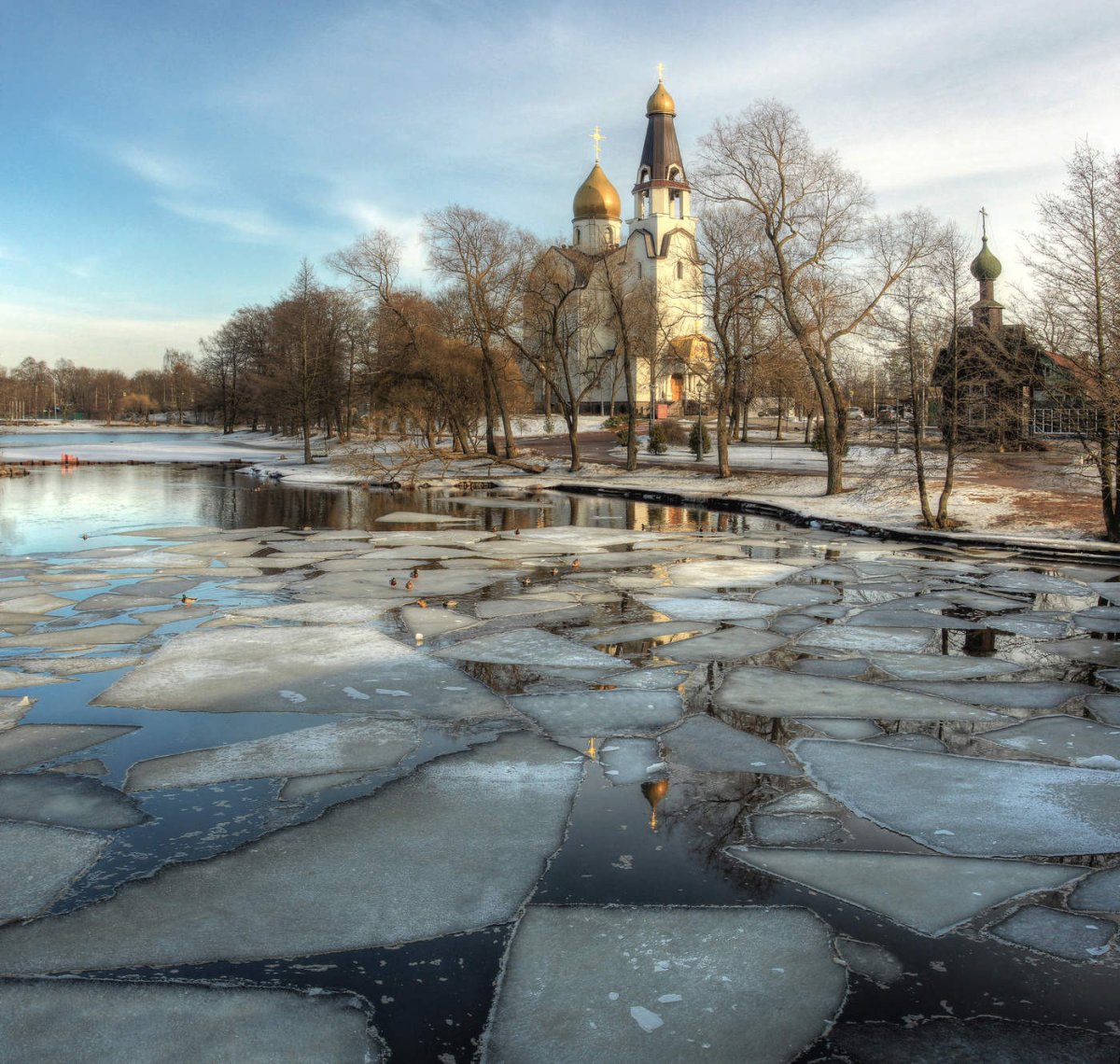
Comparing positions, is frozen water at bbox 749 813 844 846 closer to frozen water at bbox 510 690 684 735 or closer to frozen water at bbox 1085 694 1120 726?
frozen water at bbox 510 690 684 735

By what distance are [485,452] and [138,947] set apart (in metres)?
43.1

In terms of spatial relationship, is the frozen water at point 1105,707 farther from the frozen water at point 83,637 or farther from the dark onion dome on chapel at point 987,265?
the dark onion dome on chapel at point 987,265

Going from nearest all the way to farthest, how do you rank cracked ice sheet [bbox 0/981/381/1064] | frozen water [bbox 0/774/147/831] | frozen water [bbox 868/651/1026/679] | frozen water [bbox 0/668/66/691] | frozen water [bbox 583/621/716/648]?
cracked ice sheet [bbox 0/981/381/1064], frozen water [bbox 0/774/147/831], frozen water [bbox 0/668/66/691], frozen water [bbox 868/651/1026/679], frozen water [bbox 583/621/716/648]

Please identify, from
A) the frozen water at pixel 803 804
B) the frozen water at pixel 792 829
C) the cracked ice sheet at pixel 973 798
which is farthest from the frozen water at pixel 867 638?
the frozen water at pixel 792 829

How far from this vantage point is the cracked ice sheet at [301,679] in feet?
25.6

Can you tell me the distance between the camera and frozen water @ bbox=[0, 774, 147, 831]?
555 cm

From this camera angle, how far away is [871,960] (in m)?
4.17

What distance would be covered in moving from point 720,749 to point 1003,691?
3.08 meters

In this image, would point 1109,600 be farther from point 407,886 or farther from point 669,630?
point 407,886

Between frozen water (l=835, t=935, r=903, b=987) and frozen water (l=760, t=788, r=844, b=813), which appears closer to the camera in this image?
frozen water (l=835, t=935, r=903, b=987)

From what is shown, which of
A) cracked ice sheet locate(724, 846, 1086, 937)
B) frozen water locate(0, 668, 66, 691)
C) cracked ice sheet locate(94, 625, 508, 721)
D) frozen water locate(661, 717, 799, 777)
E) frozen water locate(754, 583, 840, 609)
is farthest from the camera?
frozen water locate(754, 583, 840, 609)

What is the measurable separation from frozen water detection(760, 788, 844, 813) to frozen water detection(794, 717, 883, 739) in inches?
47.0

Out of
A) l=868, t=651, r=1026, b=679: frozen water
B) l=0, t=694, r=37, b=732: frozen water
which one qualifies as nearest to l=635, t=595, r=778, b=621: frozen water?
l=868, t=651, r=1026, b=679: frozen water

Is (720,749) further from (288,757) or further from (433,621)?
(433,621)
